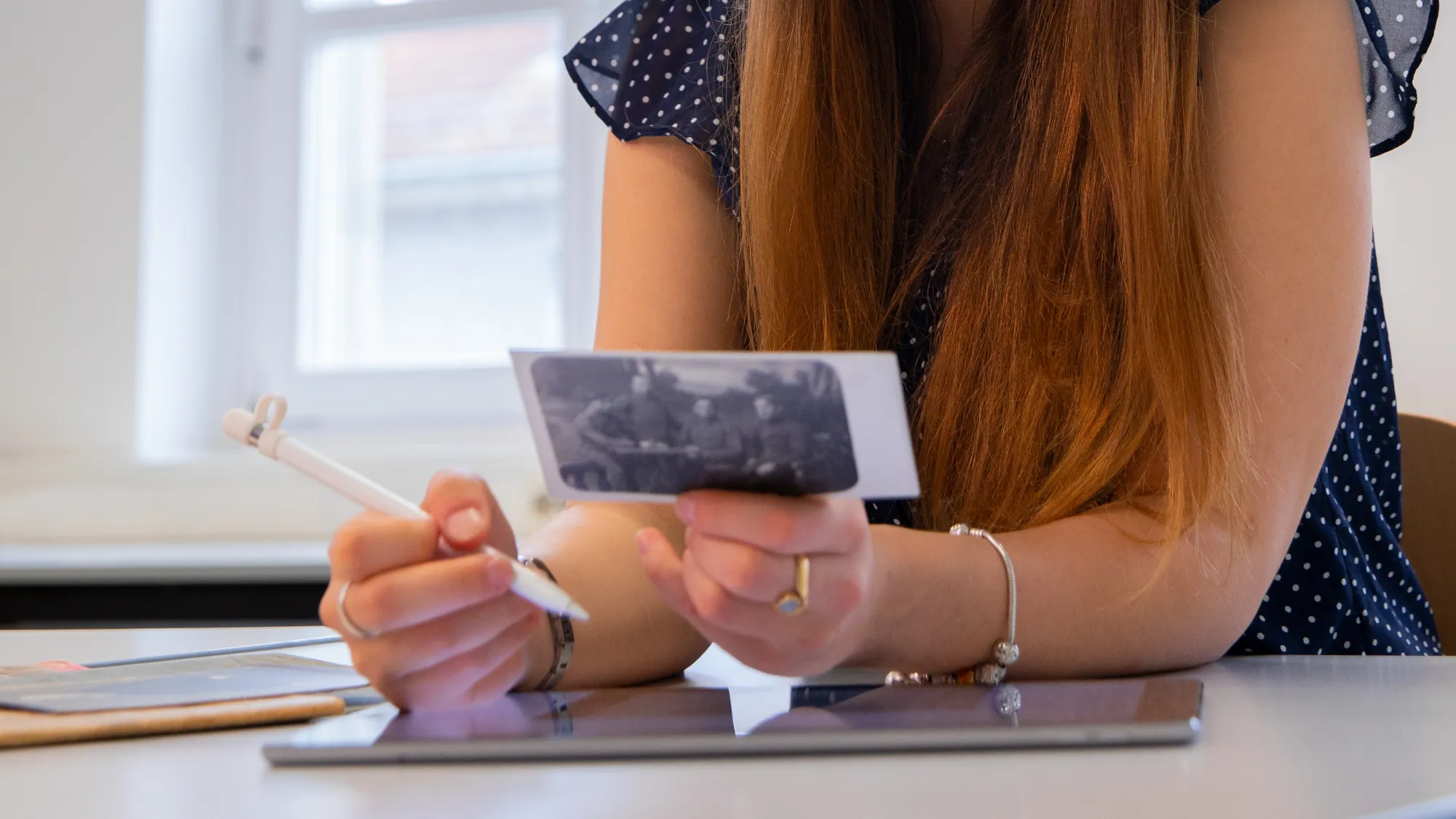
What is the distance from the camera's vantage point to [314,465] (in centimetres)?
53

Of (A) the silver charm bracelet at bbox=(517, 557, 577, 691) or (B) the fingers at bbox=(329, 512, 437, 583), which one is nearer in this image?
(B) the fingers at bbox=(329, 512, 437, 583)

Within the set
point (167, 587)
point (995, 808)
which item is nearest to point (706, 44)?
point (995, 808)

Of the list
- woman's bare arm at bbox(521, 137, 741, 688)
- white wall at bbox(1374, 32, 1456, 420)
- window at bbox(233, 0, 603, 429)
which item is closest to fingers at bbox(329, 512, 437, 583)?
woman's bare arm at bbox(521, 137, 741, 688)

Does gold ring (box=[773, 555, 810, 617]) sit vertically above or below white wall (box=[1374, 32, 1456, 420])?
below

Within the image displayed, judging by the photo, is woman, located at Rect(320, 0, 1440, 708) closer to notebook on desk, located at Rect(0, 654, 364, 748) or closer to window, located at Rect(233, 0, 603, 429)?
notebook on desk, located at Rect(0, 654, 364, 748)

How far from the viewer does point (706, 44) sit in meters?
1.03

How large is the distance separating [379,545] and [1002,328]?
0.47 metres

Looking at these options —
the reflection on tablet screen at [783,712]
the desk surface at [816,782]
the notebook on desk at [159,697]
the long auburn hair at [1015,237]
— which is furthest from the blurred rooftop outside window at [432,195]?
the desk surface at [816,782]

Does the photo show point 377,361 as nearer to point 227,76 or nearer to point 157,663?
point 227,76

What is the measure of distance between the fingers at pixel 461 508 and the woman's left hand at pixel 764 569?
0.08 m

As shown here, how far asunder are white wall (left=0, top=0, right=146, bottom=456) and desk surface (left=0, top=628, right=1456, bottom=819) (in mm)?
2050

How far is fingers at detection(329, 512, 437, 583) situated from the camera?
52 cm

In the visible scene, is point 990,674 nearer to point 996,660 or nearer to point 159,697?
point 996,660

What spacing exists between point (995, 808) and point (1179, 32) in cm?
58
